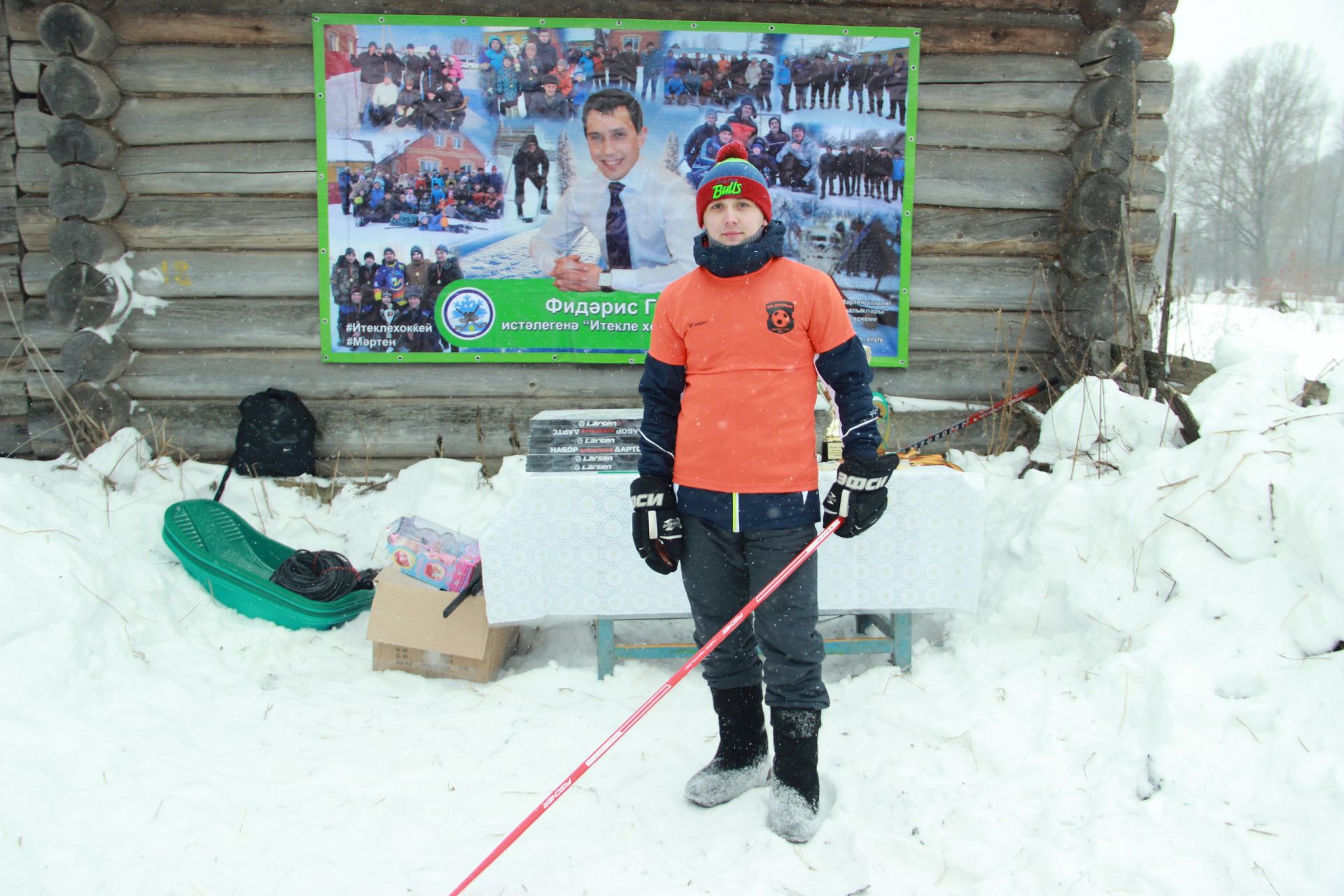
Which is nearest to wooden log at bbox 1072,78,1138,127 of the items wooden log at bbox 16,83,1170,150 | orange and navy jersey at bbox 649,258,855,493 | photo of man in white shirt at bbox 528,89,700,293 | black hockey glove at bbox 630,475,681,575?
wooden log at bbox 16,83,1170,150

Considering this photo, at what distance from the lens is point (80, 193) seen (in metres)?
4.86

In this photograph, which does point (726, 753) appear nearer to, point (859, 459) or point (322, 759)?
point (859, 459)

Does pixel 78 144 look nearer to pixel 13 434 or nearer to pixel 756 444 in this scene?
pixel 13 434

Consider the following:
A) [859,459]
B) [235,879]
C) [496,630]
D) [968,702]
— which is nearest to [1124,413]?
[968,702]

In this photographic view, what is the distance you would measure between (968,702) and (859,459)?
1.30 metres

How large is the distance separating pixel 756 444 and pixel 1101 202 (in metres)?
3.56

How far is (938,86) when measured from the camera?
516cm

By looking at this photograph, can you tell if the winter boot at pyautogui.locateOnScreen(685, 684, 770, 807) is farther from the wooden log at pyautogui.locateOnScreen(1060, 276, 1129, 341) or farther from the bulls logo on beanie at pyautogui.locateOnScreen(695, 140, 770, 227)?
the wooden log at pyautogui.locateOnScreen(1060, 276, 1129, 341)

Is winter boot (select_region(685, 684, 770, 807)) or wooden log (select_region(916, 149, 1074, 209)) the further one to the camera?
wooden log (select_region(916, 149, 1074, 209))

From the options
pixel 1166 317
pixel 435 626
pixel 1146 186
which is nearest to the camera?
pixel 435 626

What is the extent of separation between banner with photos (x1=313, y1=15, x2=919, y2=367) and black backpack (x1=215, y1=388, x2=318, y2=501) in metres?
0.41

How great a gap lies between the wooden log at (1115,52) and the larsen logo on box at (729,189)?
12.0 ft

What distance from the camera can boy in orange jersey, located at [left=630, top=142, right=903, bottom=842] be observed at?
260 cm

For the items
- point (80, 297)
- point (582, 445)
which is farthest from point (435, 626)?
point (80, 297)
